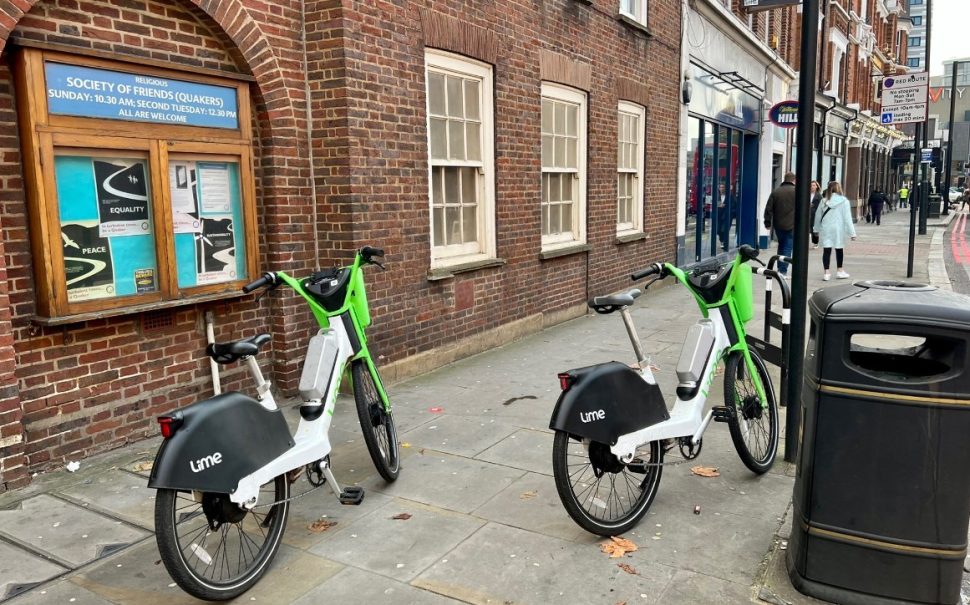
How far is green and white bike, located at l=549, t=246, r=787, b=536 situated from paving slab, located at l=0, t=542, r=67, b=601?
2.42 metres

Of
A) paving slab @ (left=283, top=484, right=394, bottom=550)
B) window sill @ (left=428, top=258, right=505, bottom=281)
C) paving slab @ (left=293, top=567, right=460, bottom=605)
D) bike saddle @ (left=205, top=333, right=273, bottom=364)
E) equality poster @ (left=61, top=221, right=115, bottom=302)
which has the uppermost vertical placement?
equality poster @ (left=61, top=221, right=115, bottom=302)

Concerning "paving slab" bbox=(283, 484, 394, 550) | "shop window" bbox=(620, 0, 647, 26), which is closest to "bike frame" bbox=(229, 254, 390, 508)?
"paving slab" bbox=(283, 484, 394, 550)

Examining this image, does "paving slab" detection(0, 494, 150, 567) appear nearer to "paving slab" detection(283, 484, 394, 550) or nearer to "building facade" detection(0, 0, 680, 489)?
"building facade" detection(0, 0, 680, 489)

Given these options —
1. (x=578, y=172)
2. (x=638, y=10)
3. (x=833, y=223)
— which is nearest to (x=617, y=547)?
(x=578, y=172)

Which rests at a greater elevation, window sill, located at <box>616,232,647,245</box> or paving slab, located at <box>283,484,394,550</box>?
window sill, located at <box>616,232,647,245</box>

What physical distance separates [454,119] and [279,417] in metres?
4.79

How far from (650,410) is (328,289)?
6.00 ft

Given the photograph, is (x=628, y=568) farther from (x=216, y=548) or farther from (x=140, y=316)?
(x=140, y=316)

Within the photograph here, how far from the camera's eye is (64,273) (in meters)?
4.53

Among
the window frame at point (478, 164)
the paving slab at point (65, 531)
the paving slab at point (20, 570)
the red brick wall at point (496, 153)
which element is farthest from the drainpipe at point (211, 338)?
the window frame at point (478, 164)

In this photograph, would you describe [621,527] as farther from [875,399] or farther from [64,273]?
[64,273]

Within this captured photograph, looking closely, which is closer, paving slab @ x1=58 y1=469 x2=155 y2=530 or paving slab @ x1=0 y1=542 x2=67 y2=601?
paving slab @ x1=0 y1=542 x2=67 y2=601

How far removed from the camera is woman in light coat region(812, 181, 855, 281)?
13.0 metres

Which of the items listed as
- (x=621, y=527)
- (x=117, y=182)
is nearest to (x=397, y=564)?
(x=621, y=527)
